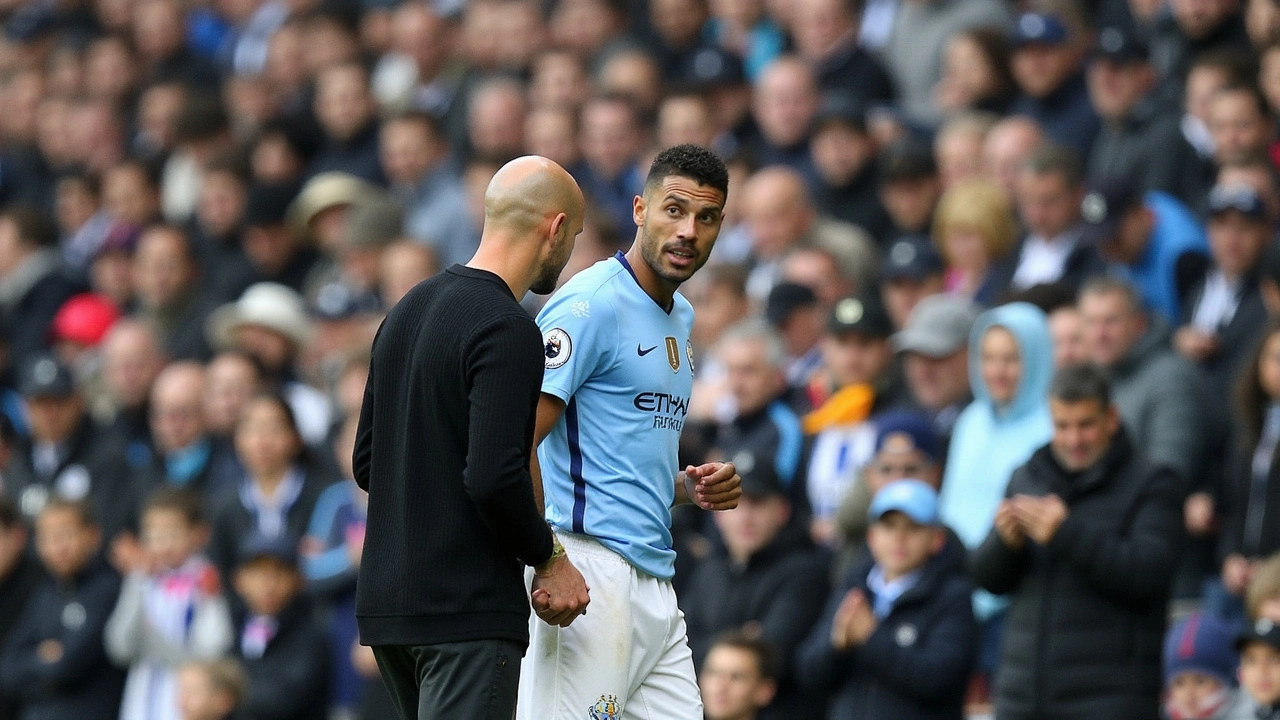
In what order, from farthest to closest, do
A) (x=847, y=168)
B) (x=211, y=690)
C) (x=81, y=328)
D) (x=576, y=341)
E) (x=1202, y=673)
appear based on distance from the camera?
(x=81, y=328) → (x=847, y=168) → (x=211, y=690) → (x=1202, y=673) → (x=576, y=341)

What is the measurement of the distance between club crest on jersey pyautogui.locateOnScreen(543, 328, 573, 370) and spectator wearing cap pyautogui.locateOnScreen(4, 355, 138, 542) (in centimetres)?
714

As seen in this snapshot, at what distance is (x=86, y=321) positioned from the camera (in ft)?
48.6

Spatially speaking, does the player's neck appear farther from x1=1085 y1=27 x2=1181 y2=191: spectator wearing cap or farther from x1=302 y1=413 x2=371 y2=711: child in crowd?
x1=1085 y1=27 x2=1181 y2=191: spectator wearing cap

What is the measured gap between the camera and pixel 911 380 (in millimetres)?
9609

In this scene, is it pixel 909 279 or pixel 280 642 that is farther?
pixel 909 279

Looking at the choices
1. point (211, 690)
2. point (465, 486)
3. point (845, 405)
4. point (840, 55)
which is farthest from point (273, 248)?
point (465, 486)

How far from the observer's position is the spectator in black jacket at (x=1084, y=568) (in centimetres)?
748

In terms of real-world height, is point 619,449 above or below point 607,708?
above

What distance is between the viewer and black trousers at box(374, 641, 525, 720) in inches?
215

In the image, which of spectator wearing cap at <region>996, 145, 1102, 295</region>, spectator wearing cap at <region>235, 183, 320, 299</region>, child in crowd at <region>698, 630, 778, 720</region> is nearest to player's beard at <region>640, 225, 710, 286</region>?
child in crowd at <region>698, 630, 778, 720</region>

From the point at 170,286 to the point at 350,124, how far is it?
6.33 ft

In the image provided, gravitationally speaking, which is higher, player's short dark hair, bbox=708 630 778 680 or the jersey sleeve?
the jersey sleeve

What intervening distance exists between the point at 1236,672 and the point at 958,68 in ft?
16.4

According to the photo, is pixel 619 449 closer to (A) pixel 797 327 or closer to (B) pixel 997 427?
(B) pixel 997 427
